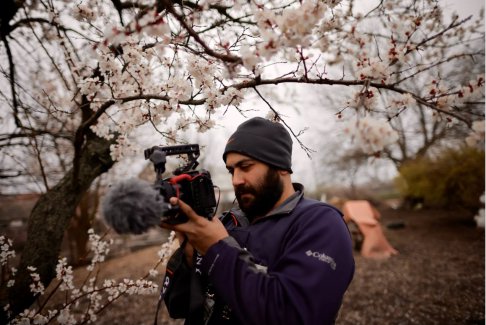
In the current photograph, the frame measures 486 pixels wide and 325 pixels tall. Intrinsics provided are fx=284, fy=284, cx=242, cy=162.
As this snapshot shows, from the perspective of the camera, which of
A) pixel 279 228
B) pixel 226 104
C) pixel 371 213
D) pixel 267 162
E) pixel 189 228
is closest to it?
pixel 189 228

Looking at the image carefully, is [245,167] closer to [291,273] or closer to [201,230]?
[201,230]

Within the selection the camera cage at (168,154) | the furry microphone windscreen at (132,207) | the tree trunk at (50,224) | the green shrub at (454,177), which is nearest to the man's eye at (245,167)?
the camera cage at (168,154)

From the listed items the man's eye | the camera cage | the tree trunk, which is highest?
the camera cage

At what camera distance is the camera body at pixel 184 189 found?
1.17 meters

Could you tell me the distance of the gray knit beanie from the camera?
5.33ft

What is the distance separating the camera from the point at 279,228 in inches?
57.6

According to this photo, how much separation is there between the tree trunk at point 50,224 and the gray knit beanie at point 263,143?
1597 mm

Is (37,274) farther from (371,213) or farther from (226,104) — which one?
(371,213)

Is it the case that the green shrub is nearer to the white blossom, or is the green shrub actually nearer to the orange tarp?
the orange tarp

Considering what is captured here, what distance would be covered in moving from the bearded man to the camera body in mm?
44

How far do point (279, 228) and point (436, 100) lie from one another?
4.16 feet

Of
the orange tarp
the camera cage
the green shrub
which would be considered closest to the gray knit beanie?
the camera cage

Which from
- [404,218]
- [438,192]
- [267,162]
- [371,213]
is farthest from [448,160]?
[267,162]

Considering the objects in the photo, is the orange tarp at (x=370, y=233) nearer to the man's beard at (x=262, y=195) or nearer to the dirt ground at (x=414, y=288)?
the dirt ground at (x=414, y=288)
